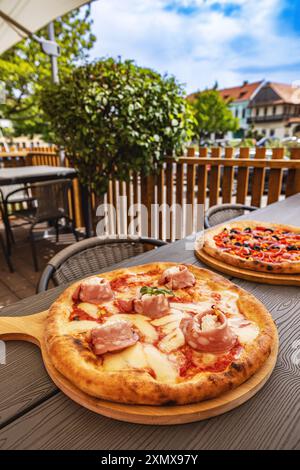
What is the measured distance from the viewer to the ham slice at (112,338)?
62cm

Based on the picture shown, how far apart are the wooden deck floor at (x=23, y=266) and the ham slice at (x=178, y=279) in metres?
2.29

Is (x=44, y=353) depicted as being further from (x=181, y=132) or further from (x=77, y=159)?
(x=77, y=159)

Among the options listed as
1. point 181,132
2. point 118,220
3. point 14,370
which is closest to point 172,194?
point 181,132

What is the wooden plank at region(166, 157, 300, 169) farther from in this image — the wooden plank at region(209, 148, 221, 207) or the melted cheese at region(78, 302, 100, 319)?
the melted cheese at region(78, 302, 100, 319)

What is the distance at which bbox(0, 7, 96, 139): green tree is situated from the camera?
10367 millimetres

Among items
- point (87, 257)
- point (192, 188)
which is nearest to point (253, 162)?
point (192, 188)

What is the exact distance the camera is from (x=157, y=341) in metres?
0.67

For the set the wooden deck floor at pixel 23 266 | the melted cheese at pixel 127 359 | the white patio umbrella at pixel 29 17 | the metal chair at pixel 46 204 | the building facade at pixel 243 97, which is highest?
the building facade at pixel 243 97

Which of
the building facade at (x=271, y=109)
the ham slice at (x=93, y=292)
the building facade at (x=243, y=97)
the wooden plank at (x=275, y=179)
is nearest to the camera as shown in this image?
the ham slice at (x=93, y=292)

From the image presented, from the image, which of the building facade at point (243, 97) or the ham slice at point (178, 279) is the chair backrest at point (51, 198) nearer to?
the ham slice at point (178, 279)

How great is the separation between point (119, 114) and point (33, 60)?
10.5 metres

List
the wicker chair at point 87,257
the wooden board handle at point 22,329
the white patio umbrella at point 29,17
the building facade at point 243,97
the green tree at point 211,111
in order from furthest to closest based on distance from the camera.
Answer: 1. the building facade at point 243,97
2. the green tree at point 211,111
3. the white patio umbrella at point 29,17
4. the wicker chair at point 87,257
5. the wooden board handle at point 22,329

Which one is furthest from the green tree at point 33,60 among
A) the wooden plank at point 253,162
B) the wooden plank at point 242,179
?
the wooden plank at point 242,179
